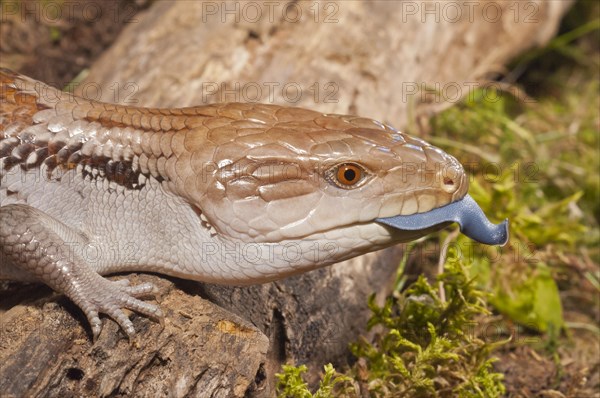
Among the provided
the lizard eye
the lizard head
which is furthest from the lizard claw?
the lizard eye

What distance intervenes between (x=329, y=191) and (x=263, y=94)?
6.14 ft

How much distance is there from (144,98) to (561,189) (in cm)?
358

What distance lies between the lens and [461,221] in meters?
3.28

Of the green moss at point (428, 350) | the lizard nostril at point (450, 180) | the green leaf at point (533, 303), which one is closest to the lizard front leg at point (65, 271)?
the green moss at point (428, 350)

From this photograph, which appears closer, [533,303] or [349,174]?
[349,174]

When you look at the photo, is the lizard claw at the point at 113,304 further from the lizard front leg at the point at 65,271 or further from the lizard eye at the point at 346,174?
the lizard eye at the point at 346,174

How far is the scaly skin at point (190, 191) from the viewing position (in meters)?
3.20

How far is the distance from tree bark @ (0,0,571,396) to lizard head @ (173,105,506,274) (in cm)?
50

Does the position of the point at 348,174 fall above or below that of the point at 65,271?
above

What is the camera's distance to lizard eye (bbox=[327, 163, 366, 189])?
10.5 feet

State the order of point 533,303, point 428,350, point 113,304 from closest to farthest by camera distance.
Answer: point 113,304 → point 428,350 → point 533,303

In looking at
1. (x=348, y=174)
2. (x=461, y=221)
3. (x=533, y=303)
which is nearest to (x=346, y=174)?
(x=348, y=174)

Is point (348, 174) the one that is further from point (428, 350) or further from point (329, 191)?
point (428, 350)

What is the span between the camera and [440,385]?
3.91 metres
